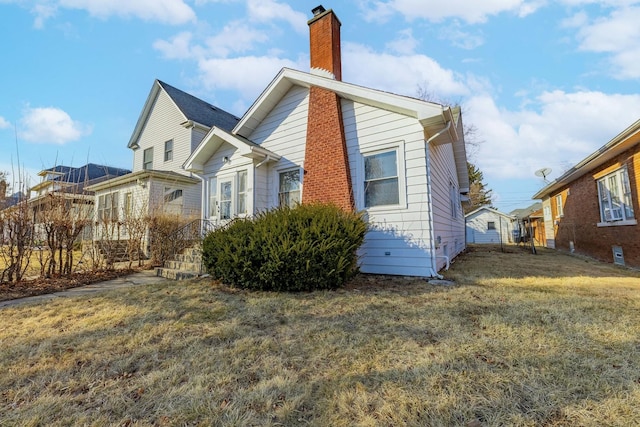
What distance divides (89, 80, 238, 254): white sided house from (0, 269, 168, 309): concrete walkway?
531 cm

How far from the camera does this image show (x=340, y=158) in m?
7.47

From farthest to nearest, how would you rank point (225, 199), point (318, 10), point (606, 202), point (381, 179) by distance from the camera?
point (606, 202) → point (225, 199) → point (318, 10) → point (381, 179)

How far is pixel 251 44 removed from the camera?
1012 cm

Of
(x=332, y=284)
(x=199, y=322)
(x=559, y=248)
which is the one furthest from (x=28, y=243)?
(x=559, y=248)

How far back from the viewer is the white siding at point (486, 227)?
31641 millimetres

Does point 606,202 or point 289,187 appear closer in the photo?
point 289,187

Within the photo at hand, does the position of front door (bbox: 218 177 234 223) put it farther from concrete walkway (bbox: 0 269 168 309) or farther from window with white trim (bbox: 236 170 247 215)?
concrete walkway (bbox: 0 269 168 309)

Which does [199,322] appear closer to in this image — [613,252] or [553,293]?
[553,293]

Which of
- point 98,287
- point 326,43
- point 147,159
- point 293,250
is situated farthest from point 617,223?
point 147,159

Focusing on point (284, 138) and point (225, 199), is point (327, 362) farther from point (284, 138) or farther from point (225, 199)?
point (225, 199)

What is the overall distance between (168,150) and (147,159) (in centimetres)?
222

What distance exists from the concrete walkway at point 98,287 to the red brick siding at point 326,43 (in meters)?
7.29

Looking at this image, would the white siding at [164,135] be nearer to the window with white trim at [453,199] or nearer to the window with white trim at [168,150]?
the window with white trim at [168,150]

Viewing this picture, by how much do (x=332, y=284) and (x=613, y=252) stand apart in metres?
10.9
